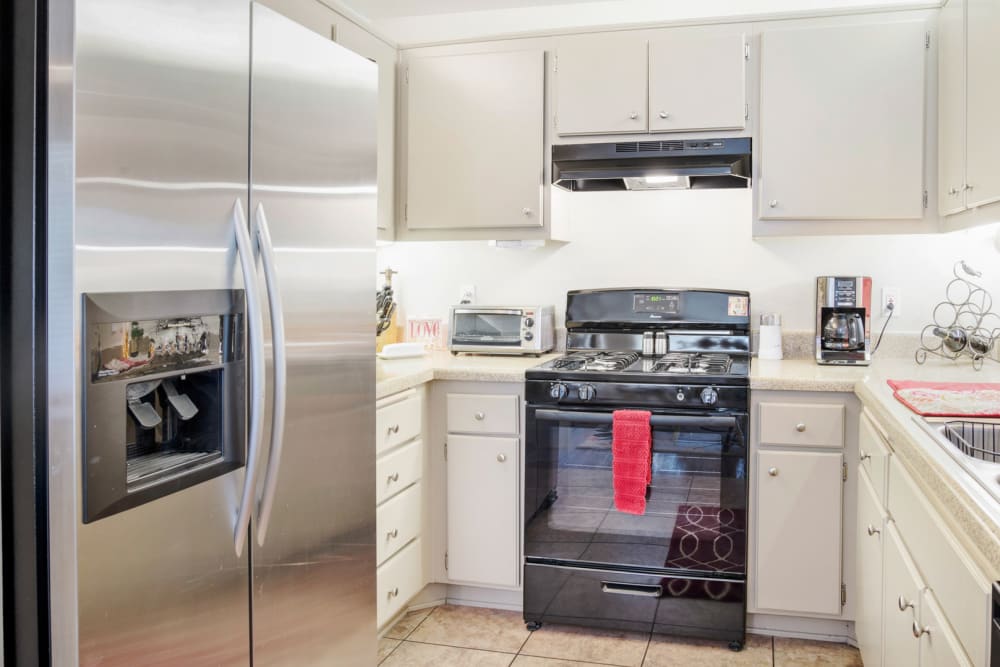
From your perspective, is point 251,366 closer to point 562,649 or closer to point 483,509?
point 483,509

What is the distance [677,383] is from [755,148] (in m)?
0.92

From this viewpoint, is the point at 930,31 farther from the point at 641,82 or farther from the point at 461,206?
the point at 461,206

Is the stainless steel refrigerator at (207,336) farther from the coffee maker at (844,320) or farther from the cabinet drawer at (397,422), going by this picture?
the coffee maker at (844,320)

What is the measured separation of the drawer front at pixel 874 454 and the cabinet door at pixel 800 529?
0.22 meters

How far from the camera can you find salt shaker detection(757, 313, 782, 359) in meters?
3.19

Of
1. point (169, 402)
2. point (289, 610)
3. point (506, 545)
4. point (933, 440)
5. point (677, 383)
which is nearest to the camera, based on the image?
point (169, 402)

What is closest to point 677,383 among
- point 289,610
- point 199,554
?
point 289,610

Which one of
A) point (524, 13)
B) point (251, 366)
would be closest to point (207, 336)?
point (251, 366)

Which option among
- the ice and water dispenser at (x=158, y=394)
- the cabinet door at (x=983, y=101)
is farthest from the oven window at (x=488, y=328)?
the ice and water dispenser at (x=158, y=394)

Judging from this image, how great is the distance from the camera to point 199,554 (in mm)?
1511

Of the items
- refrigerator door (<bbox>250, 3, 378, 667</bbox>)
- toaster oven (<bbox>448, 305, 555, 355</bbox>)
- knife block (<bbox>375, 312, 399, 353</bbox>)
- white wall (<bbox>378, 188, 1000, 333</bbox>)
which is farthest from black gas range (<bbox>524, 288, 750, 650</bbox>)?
refrigerator door (<bbox>250, 3, 378, 667</bbox>)

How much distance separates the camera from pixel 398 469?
2.73m

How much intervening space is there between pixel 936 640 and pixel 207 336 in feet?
4.19

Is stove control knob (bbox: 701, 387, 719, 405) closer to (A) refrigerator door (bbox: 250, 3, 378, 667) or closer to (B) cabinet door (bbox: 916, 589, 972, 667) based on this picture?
(A) refrigerator door (bbox: 250, 3, 378, 667)
